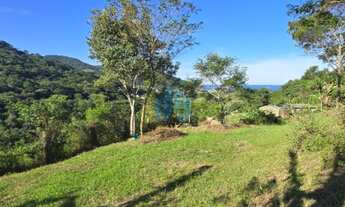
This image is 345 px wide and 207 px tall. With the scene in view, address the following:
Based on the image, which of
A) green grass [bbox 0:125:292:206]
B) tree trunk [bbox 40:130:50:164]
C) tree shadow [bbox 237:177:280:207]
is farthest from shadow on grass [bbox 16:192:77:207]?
tree trunk [bbox 40:130:50:164]

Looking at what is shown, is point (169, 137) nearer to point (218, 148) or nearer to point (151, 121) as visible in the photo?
point (218, 148)

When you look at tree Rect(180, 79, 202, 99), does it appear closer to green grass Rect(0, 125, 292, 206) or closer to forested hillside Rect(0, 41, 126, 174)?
forested hillside Rect(0, 41, 126, 174)

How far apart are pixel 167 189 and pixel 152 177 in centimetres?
98

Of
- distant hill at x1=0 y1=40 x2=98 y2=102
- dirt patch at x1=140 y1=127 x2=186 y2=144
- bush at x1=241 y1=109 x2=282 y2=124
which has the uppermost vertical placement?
distant hill at x1=0 y1=40 x2=98 y2=102

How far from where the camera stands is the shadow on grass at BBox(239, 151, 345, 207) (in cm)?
431

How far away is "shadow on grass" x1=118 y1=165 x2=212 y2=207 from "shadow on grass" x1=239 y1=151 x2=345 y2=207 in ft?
4.46

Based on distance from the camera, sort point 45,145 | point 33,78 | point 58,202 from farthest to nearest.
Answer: point 33,78 < point 45,145 < point 58,202

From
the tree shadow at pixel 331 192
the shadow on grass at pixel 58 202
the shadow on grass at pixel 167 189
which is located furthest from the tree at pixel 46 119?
the tree shadow at pixel 331 192

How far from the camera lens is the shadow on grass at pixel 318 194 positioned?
431 cm

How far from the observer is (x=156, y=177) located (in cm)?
694

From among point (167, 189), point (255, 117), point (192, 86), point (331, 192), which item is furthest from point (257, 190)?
point (192, 86)

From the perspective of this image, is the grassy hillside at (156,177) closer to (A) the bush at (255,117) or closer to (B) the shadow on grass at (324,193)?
(B) the shadow on grass at (324,193)

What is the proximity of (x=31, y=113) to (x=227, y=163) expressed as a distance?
5.88 metres

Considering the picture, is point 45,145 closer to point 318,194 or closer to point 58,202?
point 58,202
